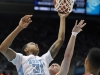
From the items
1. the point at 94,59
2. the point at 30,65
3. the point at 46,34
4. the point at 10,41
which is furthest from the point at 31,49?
the point at 46,34

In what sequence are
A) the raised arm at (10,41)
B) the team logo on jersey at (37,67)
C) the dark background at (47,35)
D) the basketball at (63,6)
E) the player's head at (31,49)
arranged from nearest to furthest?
the raised arm at (10,41) → the team logo on jersey at (37,67) → the player's head at (31,49) → the basketball at (63,6) → the dark background at (47,35)

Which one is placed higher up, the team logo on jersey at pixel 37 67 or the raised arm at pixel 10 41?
the raised arm at pixel 10 41

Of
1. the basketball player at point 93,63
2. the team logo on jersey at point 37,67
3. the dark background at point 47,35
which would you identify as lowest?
the dark background at point 47,35

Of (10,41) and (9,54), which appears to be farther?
(9,54)

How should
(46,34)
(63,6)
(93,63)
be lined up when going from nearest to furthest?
(93,63) < (63,6) < (46,34)

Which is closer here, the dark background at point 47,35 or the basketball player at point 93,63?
the basketball player at point 93,63

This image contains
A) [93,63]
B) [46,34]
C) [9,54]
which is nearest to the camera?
[93,63]

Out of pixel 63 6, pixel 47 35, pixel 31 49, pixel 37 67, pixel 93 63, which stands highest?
pixel 63 6

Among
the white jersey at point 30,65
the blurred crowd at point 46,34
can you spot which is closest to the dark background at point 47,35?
the blurred crowd at point 46,34

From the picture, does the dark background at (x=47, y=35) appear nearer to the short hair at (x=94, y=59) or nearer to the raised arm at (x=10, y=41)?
the raised arm at (x=10, y=41)

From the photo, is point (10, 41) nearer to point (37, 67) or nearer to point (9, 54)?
point (9, 54)

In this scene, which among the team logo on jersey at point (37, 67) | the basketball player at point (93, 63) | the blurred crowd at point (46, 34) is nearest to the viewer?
the basketball player at point (93, 63)

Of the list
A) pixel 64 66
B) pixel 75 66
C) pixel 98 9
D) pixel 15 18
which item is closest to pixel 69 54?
pixel 64 66

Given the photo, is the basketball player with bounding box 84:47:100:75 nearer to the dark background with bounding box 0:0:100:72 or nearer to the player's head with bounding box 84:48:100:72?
the player's head with bounding box 84:48:100:72
